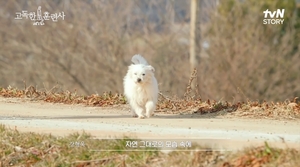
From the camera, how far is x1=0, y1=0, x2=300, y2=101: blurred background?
88.3 feet

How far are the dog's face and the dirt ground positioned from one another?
2.11 feet

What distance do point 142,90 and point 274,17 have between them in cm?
1440

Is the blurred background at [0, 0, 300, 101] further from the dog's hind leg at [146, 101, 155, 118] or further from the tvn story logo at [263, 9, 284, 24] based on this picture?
the dog's hind leg at [146, 101, 155, 118]

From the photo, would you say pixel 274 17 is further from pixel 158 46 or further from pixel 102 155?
pixel 102 155

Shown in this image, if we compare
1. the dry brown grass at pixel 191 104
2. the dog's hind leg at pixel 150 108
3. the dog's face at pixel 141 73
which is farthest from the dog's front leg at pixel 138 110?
the dry brown grass at pixel 191 104

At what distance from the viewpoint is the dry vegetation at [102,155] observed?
826 cm

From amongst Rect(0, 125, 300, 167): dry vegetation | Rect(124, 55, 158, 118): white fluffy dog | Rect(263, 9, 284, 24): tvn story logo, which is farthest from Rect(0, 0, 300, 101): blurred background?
Rect(0, 125, 300, 167): dry vegetation

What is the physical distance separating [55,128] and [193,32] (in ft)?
59.5

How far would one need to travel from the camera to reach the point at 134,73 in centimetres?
1243

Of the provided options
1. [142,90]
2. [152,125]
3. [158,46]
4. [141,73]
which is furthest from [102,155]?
[158,46]

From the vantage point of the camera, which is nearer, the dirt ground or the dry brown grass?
the dirt ground

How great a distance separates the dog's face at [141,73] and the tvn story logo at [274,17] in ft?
43.2

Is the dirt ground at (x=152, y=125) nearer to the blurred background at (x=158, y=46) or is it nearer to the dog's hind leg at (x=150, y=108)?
the dog's hind leg at (x=150, y=108)

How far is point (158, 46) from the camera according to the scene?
2994 cm
